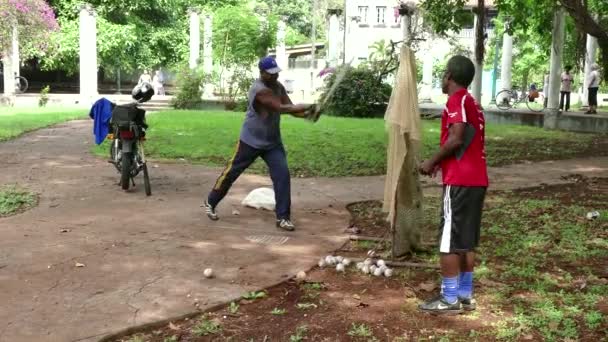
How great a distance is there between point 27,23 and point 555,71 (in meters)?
17.6

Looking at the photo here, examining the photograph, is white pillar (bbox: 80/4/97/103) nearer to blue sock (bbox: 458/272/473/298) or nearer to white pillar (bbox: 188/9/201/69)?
white pillar (bbox: 188/9/201/69)

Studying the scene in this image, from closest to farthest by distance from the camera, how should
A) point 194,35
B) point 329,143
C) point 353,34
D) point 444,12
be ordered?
point 329,143 → point 444,12 → point 194,35 → point 353,34

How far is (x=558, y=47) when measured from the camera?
55.0ft

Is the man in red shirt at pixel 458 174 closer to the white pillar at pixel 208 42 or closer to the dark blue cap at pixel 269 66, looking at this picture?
the dark blue cap at pixel 269 66

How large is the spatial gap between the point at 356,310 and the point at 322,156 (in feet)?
22.5

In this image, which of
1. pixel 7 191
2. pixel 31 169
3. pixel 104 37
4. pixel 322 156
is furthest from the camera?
pixel 104 37

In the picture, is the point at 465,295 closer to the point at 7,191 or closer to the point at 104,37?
the point at 7,191

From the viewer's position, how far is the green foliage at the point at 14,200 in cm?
687

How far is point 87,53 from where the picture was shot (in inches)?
917

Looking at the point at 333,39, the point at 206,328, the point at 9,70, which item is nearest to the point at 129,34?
the point at 9,70

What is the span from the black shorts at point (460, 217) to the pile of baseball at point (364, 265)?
35.1 inches

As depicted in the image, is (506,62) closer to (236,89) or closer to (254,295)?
(236,89)

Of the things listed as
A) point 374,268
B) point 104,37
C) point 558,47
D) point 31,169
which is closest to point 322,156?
point 31,169

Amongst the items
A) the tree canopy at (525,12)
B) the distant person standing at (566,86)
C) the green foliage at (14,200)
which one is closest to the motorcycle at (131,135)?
the green foliage at (14,200)
